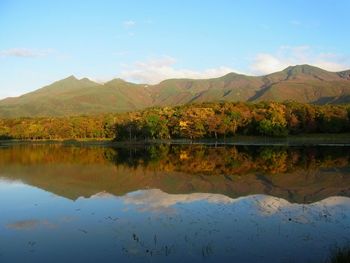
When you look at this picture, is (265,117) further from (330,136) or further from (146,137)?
(146,137)

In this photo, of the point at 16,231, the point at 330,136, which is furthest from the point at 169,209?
the point at 330,136

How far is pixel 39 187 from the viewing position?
4412cm

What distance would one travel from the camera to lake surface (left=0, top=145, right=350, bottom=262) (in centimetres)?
1944

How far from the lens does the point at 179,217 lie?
2697 cm

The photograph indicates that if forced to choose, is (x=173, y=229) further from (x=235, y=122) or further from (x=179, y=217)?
(x=235, y=122)

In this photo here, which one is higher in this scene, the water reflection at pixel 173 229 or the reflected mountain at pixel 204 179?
the water reflection at pixel 173 229

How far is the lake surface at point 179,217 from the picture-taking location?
1944cm

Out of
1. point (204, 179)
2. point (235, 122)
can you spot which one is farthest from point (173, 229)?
point (235, 122)

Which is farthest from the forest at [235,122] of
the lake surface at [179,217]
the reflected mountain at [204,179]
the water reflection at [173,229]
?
the water reflection at [173,229]

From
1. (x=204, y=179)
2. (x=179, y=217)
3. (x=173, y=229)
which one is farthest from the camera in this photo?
(x=204, y=179)

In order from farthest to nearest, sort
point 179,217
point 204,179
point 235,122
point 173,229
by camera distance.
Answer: point 235,122, point 204,179, point 179,217, point 173,229

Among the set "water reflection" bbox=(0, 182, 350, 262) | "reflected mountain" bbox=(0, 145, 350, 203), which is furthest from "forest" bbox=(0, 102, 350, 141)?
"water reflection" bbox=(0, 182, 350, 262)

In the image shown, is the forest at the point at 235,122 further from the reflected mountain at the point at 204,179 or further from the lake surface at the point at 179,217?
the lake surface at the point at 179,217

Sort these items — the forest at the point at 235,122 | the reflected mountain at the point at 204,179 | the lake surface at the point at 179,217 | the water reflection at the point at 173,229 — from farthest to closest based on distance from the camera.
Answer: the forest at the point at 235,122, the reflected mountain at the point at 204,179, the lake surface at the point at 179,217, the water reflection at the point at 173,229
